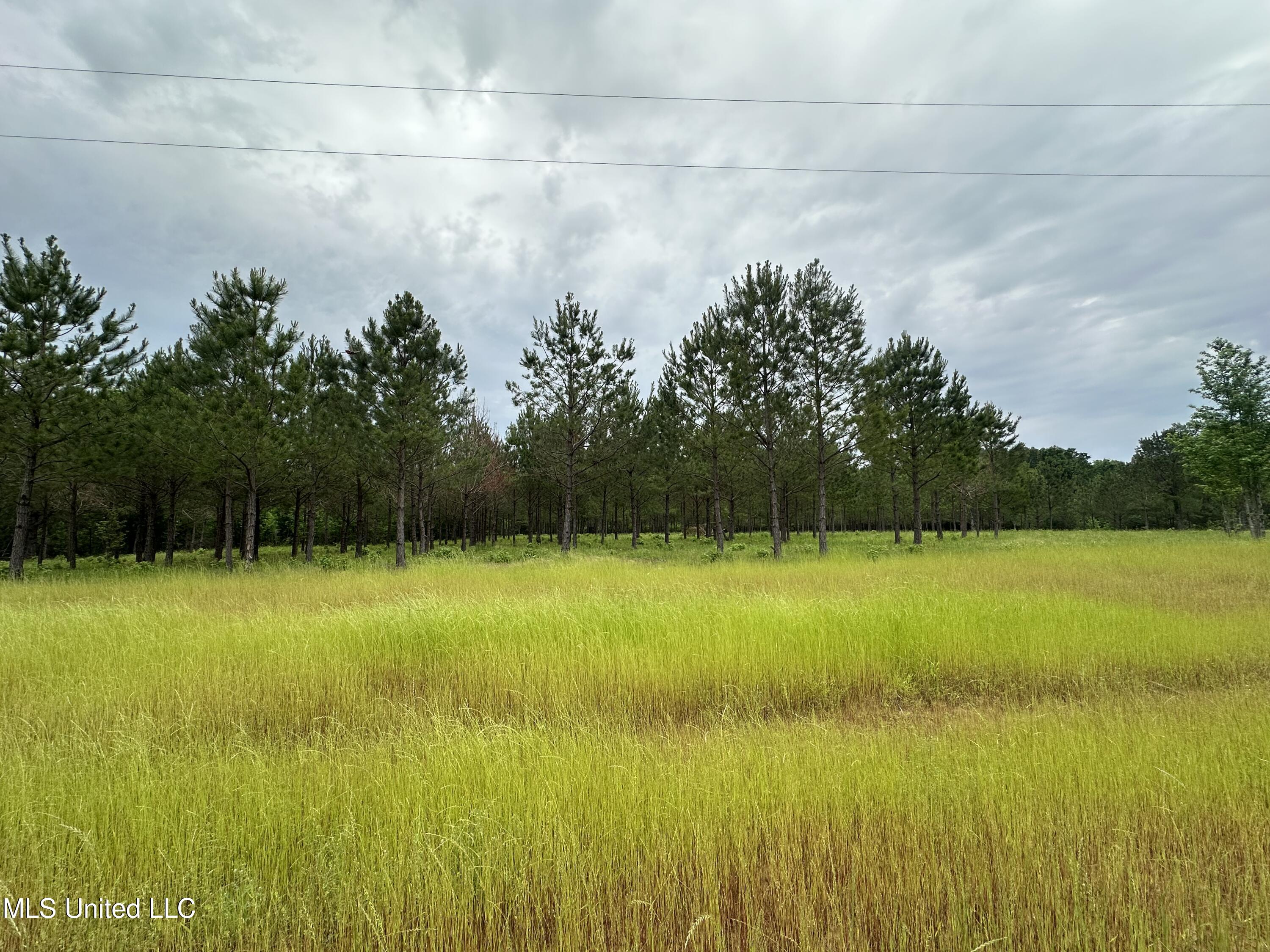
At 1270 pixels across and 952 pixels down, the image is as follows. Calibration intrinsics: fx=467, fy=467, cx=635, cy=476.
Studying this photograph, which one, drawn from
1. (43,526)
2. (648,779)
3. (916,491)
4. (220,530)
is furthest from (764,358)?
(43,526)

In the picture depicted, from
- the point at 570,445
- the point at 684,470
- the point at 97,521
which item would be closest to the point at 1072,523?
the point at 684,470

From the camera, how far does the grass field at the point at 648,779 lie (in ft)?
6.30

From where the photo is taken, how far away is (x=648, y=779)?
9.05 feet

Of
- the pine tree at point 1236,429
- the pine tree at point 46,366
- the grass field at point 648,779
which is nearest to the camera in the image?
the grass field at point 648,779

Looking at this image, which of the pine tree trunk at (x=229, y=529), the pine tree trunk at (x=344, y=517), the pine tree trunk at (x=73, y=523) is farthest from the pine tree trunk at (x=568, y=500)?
the pine tree trunk at (x=73, y=523)

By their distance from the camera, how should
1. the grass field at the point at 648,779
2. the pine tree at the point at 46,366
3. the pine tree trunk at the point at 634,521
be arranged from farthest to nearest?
1. the pine tree trunk at the point at 634,521
2. the pine tree at the point at 46,366
3. the grass field at the point at 648,779

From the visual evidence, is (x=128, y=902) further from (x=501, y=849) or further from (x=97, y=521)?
(x=97, y=521)

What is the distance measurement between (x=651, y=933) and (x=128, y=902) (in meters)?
2.25

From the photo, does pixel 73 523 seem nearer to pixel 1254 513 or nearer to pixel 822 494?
pixel 822 494

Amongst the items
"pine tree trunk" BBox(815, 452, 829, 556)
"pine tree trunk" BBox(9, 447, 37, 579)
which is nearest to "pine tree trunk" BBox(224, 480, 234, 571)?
"pine tree trunk" BBox(9, 447, 37, 579)

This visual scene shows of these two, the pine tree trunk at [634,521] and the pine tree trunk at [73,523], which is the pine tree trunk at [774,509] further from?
the pine tree trunk at [73,523]

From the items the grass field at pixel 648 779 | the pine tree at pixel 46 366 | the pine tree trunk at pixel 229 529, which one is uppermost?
the pine tree at pixel 46 366

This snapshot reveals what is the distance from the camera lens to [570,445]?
72.7ft

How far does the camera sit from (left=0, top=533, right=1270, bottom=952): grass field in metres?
1.92
